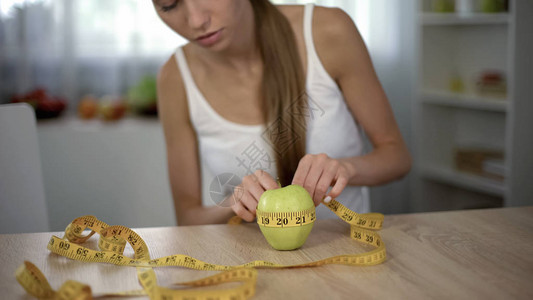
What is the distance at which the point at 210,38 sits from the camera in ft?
4.80

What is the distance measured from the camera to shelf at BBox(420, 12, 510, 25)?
125 inches

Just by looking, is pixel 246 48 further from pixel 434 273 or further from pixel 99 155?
pixel 99 155

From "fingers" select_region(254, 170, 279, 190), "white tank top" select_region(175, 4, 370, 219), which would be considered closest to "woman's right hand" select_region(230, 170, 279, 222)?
"fingers" select_region(254, 170, 279, 190)

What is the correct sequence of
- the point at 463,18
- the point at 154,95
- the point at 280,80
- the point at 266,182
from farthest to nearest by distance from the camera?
the point at 463,18
the point at 154,95
the point at 280,80
the point at 266,182

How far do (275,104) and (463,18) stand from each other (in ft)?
7.07

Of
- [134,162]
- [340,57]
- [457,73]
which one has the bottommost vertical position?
[134,162]

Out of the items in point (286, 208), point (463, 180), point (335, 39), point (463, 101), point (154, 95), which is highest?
point (335, 39)

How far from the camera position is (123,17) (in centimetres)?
349

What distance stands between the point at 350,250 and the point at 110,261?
1.36 ft

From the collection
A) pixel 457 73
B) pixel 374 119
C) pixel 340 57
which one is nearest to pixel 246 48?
pixel 340 57

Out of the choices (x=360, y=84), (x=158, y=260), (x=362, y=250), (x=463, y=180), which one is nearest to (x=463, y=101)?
(x=463, y=180)

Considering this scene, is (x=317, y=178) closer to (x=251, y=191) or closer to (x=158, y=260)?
(x=251, y=191)

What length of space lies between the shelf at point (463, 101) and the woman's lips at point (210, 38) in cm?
211

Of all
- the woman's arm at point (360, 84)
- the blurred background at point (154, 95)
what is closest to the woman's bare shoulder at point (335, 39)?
the woman's arm at point (360, 84)
